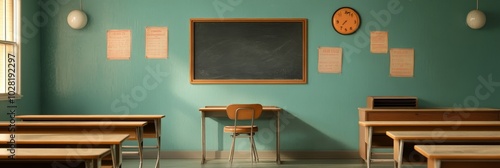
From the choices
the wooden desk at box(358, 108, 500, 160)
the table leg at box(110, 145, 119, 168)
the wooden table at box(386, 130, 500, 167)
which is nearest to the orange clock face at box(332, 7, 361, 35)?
the wooden desk at box(358, 108, 500, 160)

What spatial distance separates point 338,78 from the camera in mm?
7160

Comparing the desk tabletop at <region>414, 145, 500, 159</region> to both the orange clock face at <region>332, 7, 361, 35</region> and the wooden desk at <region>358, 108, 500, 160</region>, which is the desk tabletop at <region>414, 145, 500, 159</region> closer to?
the wooden desk at <region>358, 108, 500, 160</region>

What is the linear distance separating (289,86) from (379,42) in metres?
1.27

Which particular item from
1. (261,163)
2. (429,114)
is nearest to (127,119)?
(261,163)

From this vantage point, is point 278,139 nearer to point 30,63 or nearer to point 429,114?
point 429,114

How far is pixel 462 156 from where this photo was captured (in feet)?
9.46

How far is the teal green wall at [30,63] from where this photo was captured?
6.68 m

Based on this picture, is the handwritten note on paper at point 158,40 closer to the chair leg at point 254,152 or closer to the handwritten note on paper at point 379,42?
the chair leg at point 254,152

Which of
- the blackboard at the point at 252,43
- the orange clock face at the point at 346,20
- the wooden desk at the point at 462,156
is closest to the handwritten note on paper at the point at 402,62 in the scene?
the orange clock face at the point at 346,20

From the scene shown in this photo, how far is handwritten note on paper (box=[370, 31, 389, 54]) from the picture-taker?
23.4 ft

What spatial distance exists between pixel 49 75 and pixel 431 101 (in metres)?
4.88

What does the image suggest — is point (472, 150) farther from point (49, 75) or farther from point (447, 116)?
point (49, 75)

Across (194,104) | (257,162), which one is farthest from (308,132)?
(194,104)

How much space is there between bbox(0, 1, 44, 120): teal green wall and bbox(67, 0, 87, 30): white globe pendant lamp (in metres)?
0.41
